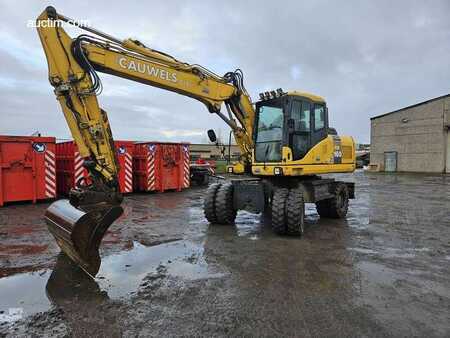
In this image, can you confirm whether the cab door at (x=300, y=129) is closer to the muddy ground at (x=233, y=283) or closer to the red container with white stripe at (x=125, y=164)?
the muddy ground at (x=233, y=283)

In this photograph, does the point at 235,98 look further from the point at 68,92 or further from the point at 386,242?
the point at 386,242

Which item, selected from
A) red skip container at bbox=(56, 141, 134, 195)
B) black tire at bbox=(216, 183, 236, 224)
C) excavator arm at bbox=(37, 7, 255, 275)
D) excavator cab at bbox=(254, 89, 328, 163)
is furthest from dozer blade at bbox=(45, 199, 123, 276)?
red skip container at bbox=(56, 141, 134, 195)

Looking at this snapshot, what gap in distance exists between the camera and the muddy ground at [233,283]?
11.4 feet

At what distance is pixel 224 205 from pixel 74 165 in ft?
22.7

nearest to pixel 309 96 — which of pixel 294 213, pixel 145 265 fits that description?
pixel 294 213

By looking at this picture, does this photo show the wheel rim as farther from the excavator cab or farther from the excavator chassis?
the excavator cab

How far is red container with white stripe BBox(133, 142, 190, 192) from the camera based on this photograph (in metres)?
14.0

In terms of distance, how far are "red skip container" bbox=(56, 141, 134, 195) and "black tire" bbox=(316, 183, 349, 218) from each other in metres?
7.01

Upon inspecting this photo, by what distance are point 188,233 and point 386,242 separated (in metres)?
3.96

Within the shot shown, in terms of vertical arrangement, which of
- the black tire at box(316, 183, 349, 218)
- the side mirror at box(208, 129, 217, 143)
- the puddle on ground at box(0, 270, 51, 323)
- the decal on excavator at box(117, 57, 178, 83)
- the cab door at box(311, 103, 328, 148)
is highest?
the decal on excavator at box(117, 57, 178, 83)

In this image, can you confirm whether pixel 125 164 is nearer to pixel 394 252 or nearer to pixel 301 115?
pixel 301 115

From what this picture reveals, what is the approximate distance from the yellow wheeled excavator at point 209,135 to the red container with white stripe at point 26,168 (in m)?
6.39

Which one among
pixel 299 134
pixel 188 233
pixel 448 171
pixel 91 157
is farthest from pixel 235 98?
pixel 448 171

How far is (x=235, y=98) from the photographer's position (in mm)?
7867
